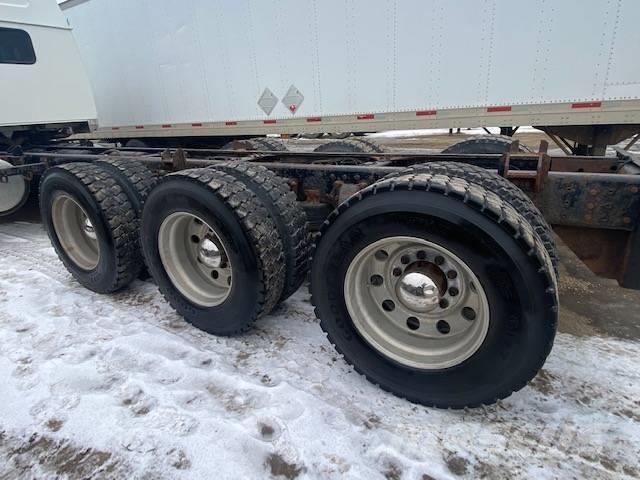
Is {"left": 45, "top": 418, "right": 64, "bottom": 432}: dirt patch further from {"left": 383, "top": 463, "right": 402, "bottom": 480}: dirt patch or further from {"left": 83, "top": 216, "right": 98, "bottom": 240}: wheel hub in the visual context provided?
{"left": 83, "top": 216, "right": 98, "bottom": 240}: wheel hub

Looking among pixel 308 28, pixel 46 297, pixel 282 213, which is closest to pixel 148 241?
pixel 282 213

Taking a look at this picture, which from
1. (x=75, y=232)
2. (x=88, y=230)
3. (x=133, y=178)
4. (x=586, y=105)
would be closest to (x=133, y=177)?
(x=133, y=178)

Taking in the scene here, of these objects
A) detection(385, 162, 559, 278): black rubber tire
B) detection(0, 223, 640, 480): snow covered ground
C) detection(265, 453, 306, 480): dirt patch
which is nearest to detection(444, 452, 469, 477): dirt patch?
detection(0, 223, 640, 480): snow covered ground

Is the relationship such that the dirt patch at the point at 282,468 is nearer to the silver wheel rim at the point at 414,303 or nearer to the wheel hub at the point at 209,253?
the silver wheel rim at the point at 414,303

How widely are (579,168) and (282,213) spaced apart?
252 cm

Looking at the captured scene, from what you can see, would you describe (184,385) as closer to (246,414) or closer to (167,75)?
(246,414)

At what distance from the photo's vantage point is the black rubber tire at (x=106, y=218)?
349 cm

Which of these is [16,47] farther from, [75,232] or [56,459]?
[56,459]

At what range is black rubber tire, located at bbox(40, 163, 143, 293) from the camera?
3494 mm

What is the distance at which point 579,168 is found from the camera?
3357 millimetres

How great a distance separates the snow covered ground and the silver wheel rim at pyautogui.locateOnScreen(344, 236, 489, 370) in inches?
12.7

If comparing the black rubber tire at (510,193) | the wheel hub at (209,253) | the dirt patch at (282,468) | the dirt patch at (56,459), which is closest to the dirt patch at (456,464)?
the dirt patch at (282,468)

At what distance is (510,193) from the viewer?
2352 mm

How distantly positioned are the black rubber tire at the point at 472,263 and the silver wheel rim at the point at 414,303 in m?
0.07
